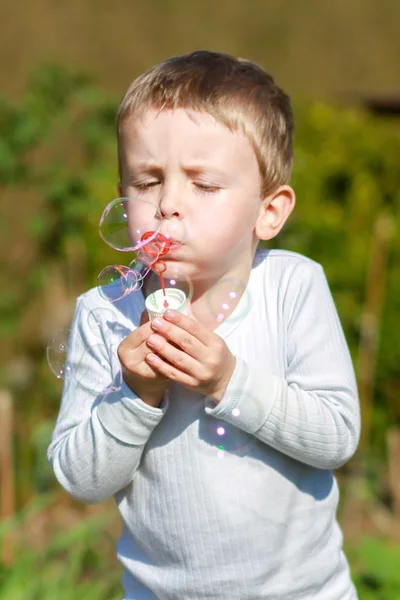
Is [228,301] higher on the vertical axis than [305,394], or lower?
higher

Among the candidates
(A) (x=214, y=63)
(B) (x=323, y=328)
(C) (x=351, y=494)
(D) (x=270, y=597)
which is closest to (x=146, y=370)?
(B) (x=323, y=328)

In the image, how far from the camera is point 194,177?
1455 millimetres

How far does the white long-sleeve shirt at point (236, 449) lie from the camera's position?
60.0 inches

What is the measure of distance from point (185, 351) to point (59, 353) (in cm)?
46

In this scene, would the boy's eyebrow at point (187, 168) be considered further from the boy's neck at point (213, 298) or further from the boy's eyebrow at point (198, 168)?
the boy's neck at point (213, 298)

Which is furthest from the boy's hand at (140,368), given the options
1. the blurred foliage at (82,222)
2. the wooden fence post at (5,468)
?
the blurred foliage at (82,222)

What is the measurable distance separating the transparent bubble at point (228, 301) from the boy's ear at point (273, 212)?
121 mm

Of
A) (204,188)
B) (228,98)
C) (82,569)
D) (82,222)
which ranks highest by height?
(228,98)

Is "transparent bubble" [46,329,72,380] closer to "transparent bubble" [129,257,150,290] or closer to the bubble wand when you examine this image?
"transparent bubble" [129,257,150,290]

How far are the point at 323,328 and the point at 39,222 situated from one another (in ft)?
10.2

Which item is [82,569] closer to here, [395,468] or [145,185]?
[395,468]

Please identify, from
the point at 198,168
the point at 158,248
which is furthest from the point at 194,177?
the point at 158,248

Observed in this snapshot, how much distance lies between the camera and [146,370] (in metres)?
1.44

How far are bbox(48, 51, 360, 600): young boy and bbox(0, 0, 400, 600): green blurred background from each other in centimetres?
145
